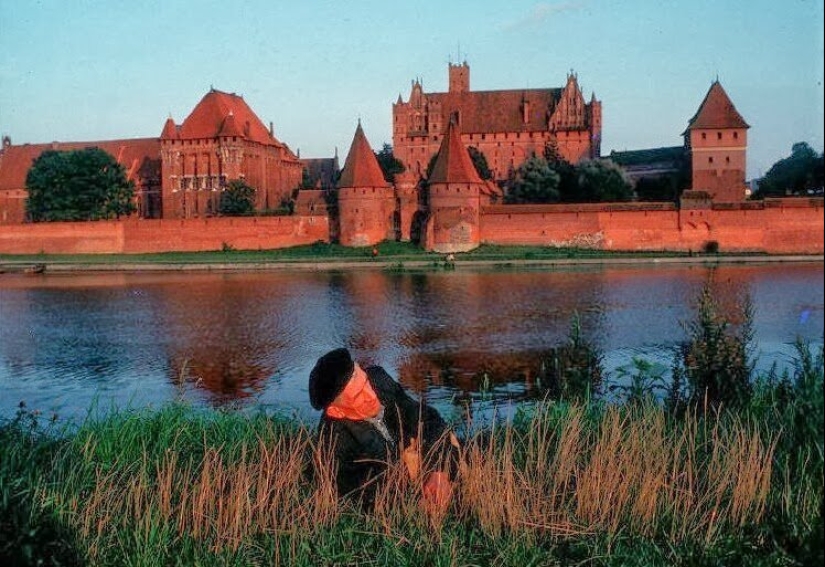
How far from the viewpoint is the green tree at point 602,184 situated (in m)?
41.5

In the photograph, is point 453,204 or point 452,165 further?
point 452,165

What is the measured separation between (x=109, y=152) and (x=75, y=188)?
36.1 feet

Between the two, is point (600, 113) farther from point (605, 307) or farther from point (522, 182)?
point (605, 307)

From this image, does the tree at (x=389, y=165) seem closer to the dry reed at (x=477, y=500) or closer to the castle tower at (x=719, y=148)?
the castle tower at (x=719, y=148)

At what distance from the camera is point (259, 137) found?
1984 inches

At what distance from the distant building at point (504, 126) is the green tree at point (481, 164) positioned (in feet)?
7.85

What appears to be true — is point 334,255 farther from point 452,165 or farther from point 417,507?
point 417,507

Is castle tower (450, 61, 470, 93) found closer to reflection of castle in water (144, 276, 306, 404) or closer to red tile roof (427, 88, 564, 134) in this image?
red tile roof (427, 88, 564, 134)

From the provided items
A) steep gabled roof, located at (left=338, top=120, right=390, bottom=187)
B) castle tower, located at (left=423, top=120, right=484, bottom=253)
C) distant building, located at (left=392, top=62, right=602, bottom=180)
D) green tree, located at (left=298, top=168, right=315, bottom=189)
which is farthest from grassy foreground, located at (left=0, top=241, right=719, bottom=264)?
green tree, located at (left=298, top=168, right=315, bottom=189)

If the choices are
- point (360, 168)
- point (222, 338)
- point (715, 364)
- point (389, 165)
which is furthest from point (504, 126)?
point (715, 364)

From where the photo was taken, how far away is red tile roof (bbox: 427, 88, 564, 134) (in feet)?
178

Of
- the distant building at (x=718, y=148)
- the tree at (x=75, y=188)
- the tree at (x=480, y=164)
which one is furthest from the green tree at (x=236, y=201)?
the distant building at (x=718, y=148)

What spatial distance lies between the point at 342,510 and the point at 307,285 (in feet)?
71.5

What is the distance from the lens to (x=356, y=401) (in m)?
4.07
